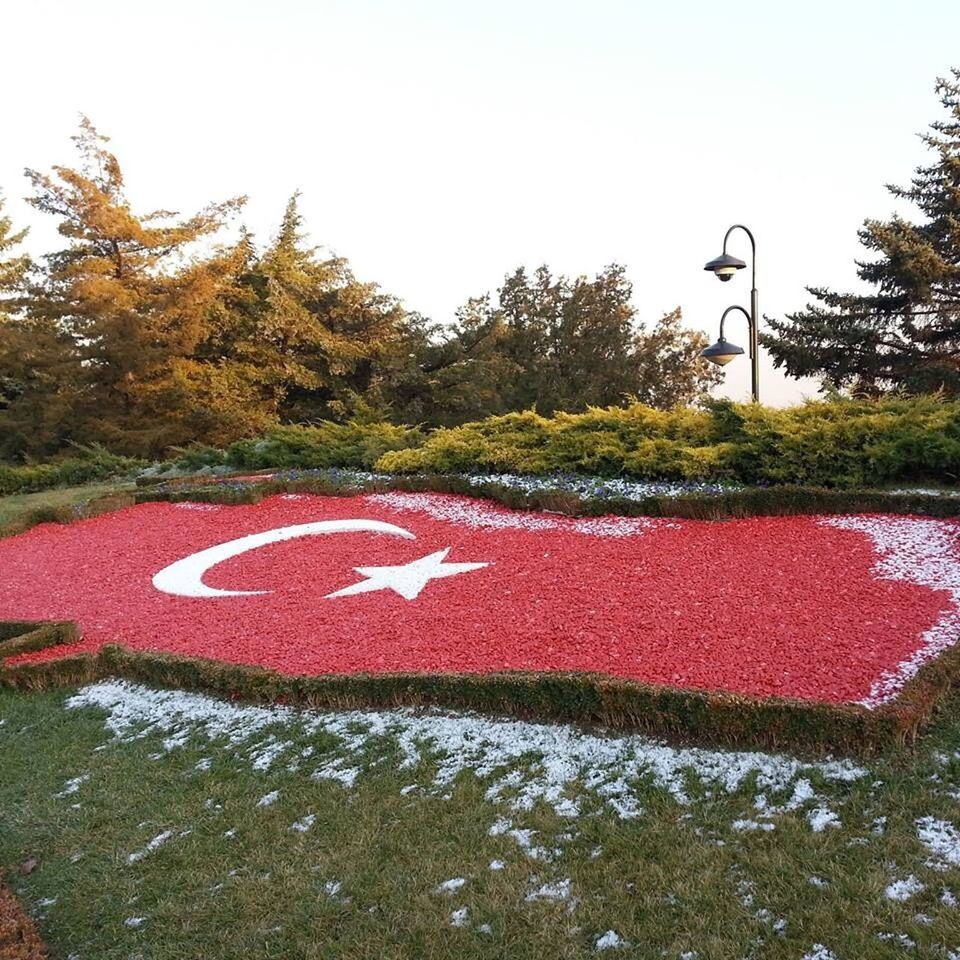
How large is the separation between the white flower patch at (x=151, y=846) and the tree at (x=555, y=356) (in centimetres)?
1837

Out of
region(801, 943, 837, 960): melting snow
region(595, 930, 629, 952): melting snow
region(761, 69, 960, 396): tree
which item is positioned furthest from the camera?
region(761, 69, 960, 396): tree

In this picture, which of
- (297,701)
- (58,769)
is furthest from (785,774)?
(58,769)

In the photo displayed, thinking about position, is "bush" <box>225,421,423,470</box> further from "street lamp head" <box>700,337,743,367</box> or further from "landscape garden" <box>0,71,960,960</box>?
"street lamp head" <box>700,337,743,367</box>

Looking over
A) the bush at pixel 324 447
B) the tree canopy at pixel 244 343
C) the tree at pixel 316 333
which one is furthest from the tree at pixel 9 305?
the bush at pixel 324 447

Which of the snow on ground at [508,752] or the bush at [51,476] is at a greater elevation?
the bush at [51,476]

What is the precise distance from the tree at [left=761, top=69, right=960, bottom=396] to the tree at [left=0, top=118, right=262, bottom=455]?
47.3 ft

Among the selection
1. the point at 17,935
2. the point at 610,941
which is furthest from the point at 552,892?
the point at 17,935

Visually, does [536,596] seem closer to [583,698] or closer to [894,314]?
[583,698]

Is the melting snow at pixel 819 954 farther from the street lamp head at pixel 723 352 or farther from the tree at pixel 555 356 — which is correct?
the tree at pixel 555 356

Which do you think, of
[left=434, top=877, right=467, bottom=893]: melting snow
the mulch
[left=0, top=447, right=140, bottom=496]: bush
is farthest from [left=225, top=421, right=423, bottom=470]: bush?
[left=434, top=877, right=467, bottom=893]: melting snow

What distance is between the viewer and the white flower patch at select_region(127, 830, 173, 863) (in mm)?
2883

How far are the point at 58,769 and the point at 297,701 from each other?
44.5 inches

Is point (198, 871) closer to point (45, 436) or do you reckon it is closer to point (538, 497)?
point (538, 497)

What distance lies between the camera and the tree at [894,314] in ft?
65.0
